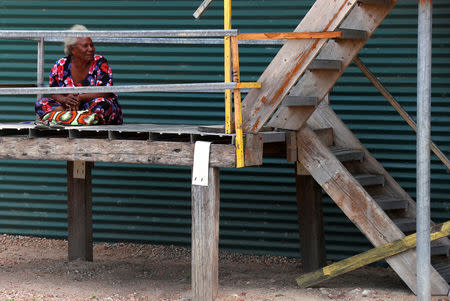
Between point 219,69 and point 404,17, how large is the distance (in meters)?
2.06

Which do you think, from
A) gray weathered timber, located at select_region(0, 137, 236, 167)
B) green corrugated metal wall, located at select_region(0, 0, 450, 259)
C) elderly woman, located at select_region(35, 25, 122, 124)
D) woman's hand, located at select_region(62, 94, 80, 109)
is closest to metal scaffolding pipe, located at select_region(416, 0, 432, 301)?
gray weathered timber, located at select_region(0, 137, 236, 167)

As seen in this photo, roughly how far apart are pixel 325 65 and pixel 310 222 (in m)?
1.88

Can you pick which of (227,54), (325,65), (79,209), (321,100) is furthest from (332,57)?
(79,209)

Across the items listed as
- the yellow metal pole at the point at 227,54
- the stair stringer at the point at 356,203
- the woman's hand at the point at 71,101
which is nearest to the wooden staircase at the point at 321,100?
the stair stringer at the point at 356,203

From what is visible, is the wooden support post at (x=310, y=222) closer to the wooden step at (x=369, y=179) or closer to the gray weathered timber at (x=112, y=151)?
the wooden step at (x=369, y=179)

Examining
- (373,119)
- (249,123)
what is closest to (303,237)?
(373,119)

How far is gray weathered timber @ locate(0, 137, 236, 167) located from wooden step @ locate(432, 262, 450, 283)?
2.08 metres

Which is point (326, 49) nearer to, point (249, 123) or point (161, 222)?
point (249, 123)

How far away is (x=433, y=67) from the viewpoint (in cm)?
834

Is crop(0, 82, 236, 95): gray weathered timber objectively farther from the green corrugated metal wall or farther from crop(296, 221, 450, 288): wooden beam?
the green corrugated metal wall

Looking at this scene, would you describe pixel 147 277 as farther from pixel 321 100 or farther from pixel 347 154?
pixel 321 100

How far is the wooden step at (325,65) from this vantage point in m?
6.70

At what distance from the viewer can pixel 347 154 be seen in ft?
24.5

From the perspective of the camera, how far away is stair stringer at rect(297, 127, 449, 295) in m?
6.77
